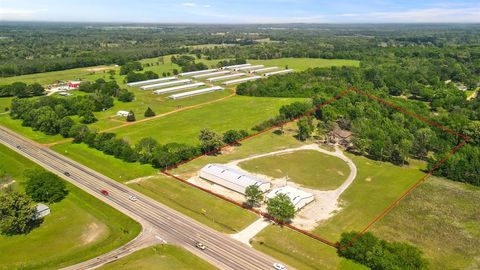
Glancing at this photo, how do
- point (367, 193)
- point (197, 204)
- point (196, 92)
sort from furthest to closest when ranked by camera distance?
point (196, 92) < point (367, 193) < point (197, 204)

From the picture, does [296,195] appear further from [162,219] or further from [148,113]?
[148,113]

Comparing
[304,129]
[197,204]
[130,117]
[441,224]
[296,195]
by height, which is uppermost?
[304,129]

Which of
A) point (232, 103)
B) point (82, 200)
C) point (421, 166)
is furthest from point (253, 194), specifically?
point (232, 103)

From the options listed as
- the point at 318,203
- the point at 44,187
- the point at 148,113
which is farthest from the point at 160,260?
the point at 148,113

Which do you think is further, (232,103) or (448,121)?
(232,103)

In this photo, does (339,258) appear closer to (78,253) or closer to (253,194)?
(253,194)
